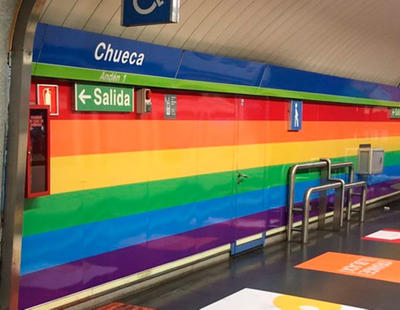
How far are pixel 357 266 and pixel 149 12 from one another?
3.73 metres

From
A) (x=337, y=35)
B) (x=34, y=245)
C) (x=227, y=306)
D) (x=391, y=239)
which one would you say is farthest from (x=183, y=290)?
(x=337, y=35)

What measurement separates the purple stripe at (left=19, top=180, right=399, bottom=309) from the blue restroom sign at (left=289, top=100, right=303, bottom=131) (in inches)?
49.3

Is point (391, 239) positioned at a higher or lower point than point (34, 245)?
lower

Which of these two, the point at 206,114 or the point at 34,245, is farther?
the point at 206,114

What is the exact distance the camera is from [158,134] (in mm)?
5039

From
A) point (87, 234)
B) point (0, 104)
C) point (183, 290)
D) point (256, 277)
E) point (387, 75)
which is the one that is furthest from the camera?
point (387, 75)

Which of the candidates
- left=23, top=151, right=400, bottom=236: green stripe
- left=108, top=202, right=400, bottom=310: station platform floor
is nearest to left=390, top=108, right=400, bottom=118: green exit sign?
left=108, top=202, right=400, bottom=310: station platform floor

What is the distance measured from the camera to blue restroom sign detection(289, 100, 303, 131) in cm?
719

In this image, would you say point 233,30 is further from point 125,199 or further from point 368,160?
point 368,160

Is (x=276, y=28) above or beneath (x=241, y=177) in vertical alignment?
above

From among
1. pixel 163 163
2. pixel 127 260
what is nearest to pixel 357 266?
pixel 163 163

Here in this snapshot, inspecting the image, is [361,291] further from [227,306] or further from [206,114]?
[206,114]

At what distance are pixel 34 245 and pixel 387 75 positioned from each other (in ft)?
27.1

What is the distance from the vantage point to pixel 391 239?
725 centimetres
